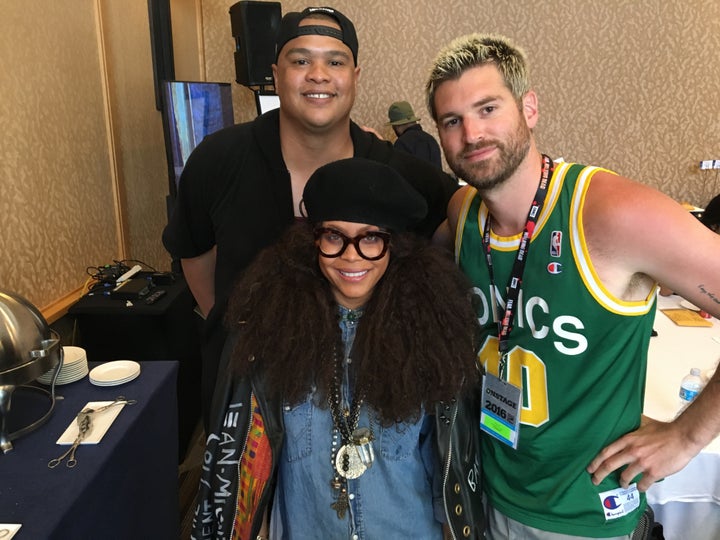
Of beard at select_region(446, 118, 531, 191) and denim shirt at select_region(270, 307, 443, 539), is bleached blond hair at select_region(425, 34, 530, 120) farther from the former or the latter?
denim shirt at select_region(270, 307, 443, 539)

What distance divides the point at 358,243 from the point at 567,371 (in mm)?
540

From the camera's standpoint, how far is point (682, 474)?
151cm

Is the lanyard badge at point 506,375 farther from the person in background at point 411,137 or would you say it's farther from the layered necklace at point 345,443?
the person in background at point 411,137

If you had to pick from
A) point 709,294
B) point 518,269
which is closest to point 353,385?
point 518,269

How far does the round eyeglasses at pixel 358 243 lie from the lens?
118 cm

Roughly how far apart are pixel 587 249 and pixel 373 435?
0.63 m

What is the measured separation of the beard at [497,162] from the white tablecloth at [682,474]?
1019mm

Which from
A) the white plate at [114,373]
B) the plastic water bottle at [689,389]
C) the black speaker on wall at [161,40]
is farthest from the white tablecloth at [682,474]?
the black speaker on wall at [161,40]

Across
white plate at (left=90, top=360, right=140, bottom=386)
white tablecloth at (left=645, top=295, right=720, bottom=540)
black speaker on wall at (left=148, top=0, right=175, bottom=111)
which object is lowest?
white tablecloth at (left=645, top=295, right=720, bottom=540)

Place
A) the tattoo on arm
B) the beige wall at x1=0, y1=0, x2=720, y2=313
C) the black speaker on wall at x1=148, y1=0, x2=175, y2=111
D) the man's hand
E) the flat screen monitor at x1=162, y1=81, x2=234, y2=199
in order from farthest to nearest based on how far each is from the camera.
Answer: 1. the beige wall at x1=0, y1=0, x2=720, y2=313
2. the black speaker on wall at x1=148, y1=0, x2=175, y2=111
3. the flat screen monitor at x1=162, y1=81, x2=234, y2=199
4. the man's hand
5. the tattoo on arm

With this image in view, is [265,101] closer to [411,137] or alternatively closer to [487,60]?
[411,137]

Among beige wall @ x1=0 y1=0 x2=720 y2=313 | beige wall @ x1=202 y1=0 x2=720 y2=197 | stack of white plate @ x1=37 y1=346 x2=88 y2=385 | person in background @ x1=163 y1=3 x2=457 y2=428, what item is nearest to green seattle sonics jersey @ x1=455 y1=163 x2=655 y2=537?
person in background @ x1=163 y1=3 x2=457 y2=428

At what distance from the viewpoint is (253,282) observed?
1.29 meters

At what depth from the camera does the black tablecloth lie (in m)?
1.18
